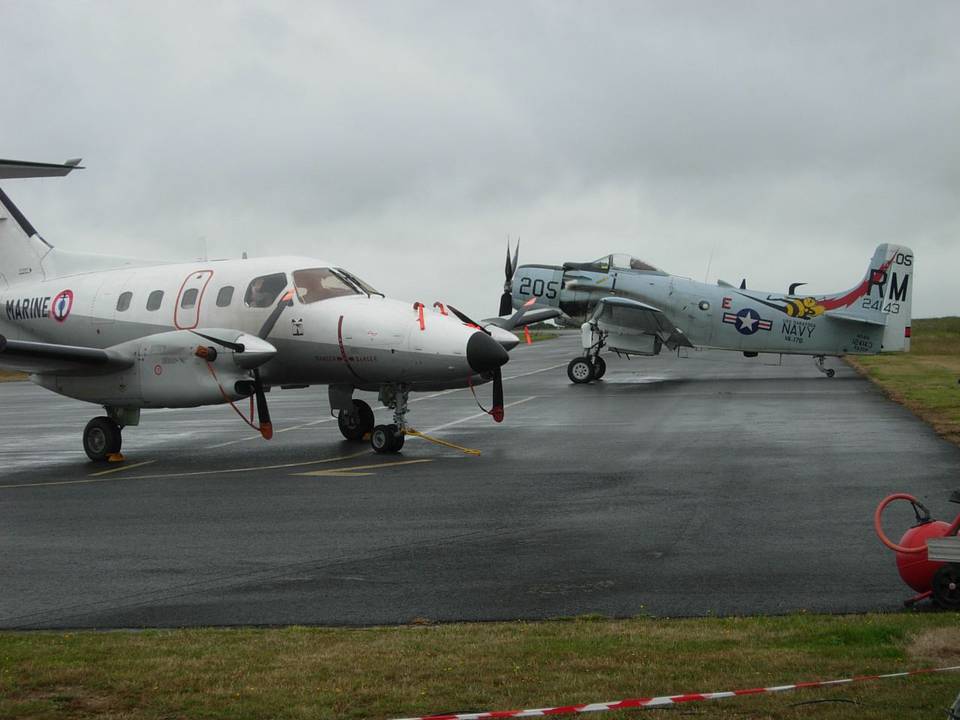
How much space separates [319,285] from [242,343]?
1922mm

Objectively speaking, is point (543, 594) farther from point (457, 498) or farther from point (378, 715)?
point (457, 498)

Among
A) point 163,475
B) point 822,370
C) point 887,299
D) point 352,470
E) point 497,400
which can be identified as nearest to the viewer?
point 352,470

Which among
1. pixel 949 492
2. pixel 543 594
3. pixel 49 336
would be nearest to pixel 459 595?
pixel 543 594

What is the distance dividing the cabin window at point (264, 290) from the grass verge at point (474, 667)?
1090cm

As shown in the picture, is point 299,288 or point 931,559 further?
point 299,288

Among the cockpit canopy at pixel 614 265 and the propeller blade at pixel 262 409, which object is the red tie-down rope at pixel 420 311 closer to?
the propeller blade at pixel 262 409

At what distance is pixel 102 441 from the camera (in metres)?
18.0

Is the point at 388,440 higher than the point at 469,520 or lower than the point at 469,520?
higher

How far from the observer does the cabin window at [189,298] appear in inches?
730

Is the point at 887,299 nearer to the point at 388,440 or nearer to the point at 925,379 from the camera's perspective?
the point at 925,379

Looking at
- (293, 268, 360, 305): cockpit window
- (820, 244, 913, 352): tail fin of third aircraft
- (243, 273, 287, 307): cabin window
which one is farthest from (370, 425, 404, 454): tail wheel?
(820, 244, 913, 352): tail fin of third aircraft

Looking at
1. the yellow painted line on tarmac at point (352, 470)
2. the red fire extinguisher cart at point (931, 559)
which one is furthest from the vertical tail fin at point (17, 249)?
the red fire extinguisher cart at point (931, 559)

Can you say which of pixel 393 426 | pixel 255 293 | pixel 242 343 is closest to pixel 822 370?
pixel 393 426

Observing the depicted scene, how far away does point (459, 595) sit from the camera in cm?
841
